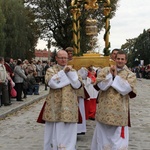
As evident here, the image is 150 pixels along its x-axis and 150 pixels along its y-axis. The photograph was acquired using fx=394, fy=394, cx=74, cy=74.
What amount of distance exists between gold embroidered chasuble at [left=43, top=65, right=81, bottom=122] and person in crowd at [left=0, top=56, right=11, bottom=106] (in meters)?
6.91

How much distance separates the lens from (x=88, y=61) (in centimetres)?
812

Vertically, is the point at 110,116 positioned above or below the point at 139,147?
above

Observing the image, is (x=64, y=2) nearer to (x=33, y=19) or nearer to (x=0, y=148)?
(x=33, y=19)

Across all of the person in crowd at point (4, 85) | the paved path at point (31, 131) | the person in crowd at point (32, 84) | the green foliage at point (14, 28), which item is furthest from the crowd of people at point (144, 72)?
the person in crowd at point (4, 85)

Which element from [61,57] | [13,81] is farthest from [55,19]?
[61,57]

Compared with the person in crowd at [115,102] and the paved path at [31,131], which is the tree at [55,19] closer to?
the paved path at [31,131]

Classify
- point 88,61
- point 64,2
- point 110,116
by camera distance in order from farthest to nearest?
point 64,2 < point 88,61 < point 110,116

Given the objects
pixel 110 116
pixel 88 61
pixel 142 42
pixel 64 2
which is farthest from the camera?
pixel 142 42

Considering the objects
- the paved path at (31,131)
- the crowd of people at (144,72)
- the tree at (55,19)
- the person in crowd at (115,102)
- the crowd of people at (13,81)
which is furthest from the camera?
the crowd of people at (144,72)

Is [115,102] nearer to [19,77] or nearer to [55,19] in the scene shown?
[19,77]

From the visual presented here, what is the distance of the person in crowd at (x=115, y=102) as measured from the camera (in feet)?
19.9

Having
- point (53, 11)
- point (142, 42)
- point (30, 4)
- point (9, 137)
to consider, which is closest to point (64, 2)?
point (53, 11)

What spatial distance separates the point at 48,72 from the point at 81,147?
1.95m

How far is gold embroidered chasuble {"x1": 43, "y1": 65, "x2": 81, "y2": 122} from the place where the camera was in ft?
20.6
